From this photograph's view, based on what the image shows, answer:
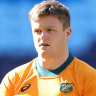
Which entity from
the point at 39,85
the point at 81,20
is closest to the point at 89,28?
the point at 81,20

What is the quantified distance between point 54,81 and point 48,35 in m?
0.32

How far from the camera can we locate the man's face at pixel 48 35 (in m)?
2.03

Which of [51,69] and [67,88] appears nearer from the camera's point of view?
[67,88]

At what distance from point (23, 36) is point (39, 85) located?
1480mm

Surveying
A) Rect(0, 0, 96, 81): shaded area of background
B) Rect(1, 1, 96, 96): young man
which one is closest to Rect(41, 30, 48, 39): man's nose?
Rect(1, 1, 96, 96): young man

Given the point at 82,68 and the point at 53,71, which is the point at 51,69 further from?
the point at 82,68

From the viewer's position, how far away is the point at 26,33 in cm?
349

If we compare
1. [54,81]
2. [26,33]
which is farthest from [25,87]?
[26,33]

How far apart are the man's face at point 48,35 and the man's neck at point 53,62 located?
0.05m

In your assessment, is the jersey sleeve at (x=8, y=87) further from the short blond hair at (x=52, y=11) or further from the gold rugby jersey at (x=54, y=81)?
the short blond hair at (x=52, y=11)

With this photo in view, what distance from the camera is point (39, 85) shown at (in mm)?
2076

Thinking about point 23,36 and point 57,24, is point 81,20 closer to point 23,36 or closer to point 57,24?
point 23,36

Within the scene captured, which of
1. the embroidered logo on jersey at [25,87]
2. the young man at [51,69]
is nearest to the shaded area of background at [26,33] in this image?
the young man at [51,69]

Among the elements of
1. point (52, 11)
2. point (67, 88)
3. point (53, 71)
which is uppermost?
point (52, 11)
